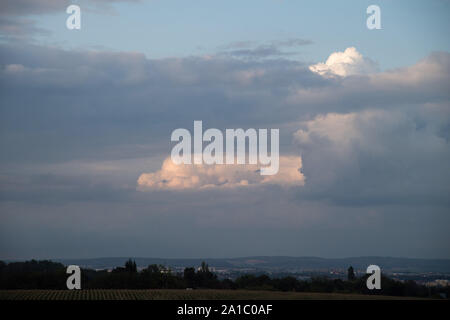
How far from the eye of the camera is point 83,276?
182 m

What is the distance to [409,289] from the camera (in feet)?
546

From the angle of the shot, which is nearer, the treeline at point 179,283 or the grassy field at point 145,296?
the grassy field at point 145,296

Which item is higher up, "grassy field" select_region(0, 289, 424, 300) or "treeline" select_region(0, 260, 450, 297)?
"grassy field" select_region(0, 289, 424, 300)

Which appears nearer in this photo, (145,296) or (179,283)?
(145,296)

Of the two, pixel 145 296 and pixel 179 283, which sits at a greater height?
pixel 145 296

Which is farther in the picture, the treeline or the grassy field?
the treeline

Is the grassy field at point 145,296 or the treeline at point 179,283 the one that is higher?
the grassy field at point 145,296
